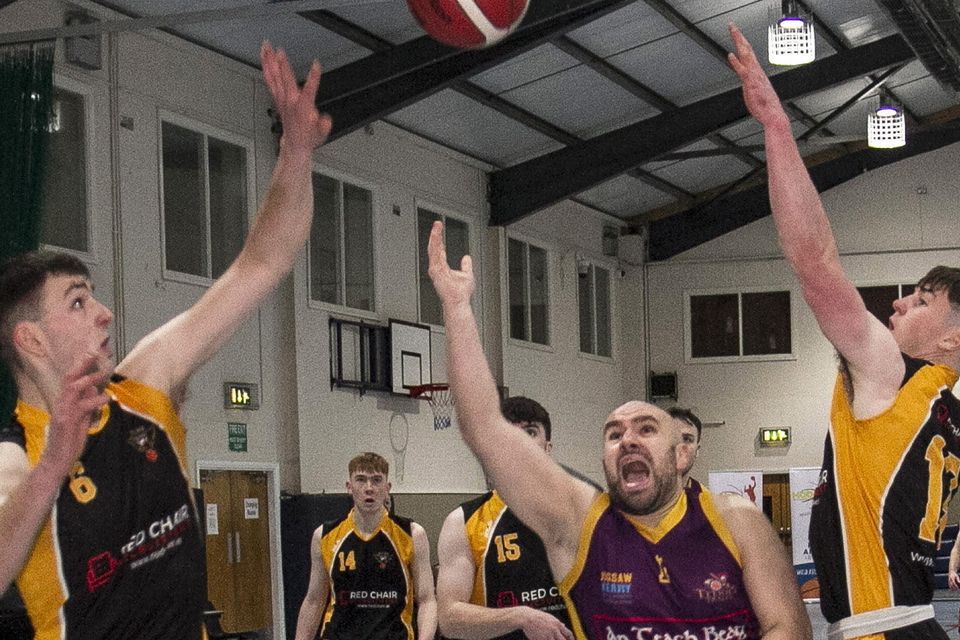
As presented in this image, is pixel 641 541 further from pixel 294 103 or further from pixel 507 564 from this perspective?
pixel 507 564

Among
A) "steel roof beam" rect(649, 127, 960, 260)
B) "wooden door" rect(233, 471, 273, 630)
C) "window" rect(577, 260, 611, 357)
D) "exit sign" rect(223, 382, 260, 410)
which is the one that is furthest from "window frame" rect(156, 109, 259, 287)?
"steel roof beam" rect(649, 127, 960, 260)

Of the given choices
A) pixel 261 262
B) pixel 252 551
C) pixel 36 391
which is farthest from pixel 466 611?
pixel 252 551

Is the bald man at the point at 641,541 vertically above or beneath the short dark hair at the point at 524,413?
beneath

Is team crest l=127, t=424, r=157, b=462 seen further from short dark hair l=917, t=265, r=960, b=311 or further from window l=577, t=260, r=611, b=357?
window l=577, t=260, r=611, b=357

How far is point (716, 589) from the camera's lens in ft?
14.4

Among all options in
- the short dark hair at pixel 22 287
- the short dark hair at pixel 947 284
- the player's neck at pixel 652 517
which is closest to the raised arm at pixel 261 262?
the short dark hair at pixel 22 287

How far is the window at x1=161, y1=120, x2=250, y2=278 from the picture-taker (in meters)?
16.0

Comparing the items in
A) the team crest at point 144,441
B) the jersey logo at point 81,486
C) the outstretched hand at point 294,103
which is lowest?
the jersey logo at point 81,486

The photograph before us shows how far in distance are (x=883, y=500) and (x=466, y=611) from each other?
268cm

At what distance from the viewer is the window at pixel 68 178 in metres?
14.1

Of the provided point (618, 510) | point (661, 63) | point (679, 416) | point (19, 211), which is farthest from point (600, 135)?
point (618, 510)

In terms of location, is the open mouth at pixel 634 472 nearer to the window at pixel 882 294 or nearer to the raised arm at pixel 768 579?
the raised arm at pixel 768 579

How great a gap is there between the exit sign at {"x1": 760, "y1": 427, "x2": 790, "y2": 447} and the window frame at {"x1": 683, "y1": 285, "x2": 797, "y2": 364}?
A: 50.6 inches

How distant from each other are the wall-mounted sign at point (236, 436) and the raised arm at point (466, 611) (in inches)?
388
